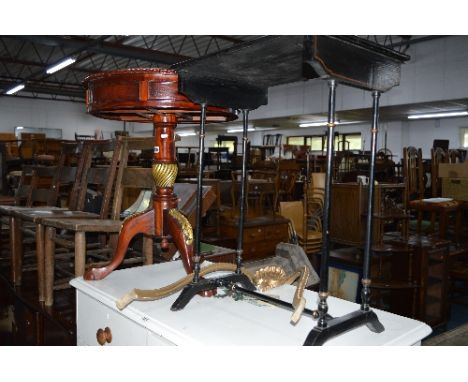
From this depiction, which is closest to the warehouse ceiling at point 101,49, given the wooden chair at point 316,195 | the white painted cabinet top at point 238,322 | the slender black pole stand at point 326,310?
the wooden chair at point 316,195

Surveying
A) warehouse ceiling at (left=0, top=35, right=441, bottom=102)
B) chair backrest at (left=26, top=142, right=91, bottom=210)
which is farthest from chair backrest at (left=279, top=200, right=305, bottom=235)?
warehouse ceiling at (left=0, top=35, right=441, bottom=102)

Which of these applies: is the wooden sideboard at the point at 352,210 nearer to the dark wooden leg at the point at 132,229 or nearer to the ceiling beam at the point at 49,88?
the dark wooden leg at the point at 132,229

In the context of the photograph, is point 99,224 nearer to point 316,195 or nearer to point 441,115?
point 316,195

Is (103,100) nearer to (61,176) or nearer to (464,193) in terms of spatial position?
(61,176)

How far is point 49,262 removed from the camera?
2178 millimetres

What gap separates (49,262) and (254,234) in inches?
104

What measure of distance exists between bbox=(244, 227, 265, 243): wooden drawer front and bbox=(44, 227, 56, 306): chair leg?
2.51 meters

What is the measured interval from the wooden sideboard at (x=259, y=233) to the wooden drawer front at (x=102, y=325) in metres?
3.09

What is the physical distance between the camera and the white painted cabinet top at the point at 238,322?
985 mm

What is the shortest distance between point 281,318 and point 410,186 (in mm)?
4182

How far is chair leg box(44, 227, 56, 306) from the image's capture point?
2161mm

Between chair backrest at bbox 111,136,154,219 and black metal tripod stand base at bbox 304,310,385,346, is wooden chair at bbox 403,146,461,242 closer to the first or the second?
chair backrest at bbox 111,136,154,219

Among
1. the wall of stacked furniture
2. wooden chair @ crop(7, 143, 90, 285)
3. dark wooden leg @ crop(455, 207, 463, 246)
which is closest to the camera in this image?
the wall of stacked furniture
